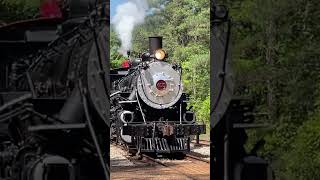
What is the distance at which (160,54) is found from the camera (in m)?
11.3

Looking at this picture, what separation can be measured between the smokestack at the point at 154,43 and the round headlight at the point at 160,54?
3.1 inches

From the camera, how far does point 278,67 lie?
4262 millimetres

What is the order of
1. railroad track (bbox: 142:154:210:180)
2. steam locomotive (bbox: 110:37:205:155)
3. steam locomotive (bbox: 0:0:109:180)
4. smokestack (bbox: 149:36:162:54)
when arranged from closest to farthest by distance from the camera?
steam locomotive (bbox: 0:0:109:180) → railroad track (bbox: 142:154:210:180) → smokestack (bbox: 149:36:162:54) → steam locomotive (bbox: 110:37:205:155)

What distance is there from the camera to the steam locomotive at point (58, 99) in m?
4.15

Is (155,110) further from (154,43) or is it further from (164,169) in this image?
(164,169)

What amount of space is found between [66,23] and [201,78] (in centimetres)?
424

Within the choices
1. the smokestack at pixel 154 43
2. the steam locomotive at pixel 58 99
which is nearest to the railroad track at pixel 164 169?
the smokestack at pixel 154 43

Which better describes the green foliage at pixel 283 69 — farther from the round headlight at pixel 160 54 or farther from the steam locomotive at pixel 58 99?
the round headlight at pixel 160 54

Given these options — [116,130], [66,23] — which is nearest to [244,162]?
[66,23]

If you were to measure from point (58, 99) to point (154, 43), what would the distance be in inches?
263

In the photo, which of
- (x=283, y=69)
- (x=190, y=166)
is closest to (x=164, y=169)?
(x=190, y=166)

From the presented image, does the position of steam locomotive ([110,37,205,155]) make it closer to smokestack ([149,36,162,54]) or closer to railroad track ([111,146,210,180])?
smokestack ([149,36,162,54])

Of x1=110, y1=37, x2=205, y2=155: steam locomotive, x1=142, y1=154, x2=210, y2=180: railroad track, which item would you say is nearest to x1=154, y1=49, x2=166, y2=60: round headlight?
x1=110, y1=37, x2=205, y2=155: steam locomotive

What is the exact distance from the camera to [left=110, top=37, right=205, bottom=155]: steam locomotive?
429 inches
